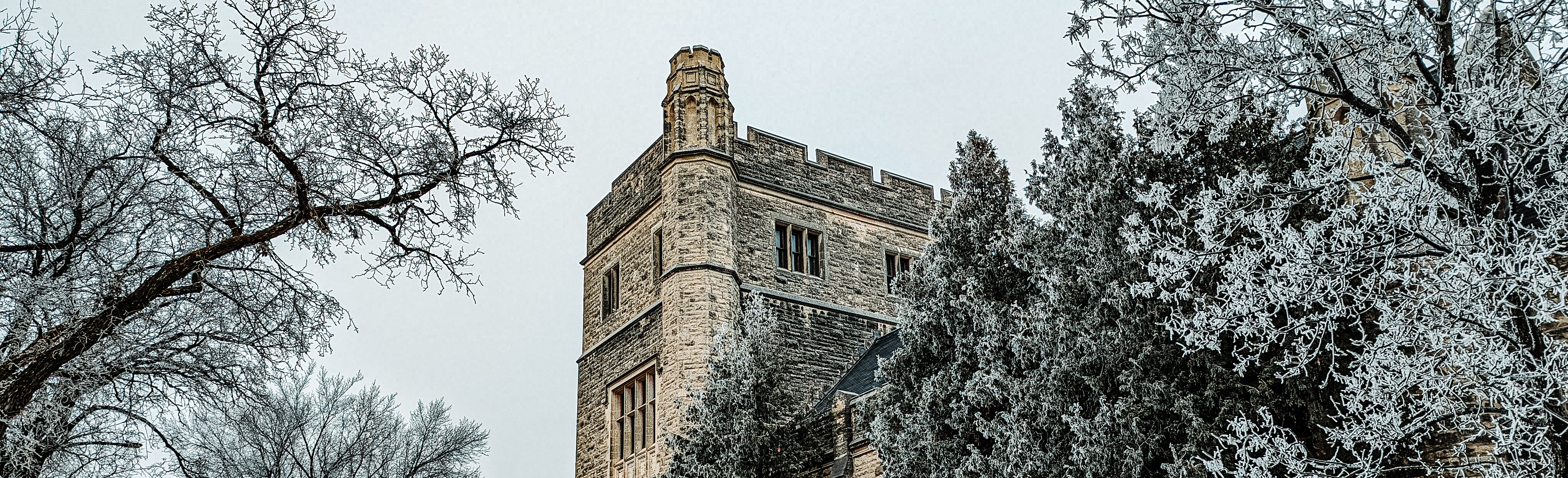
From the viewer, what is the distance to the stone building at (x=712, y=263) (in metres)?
18.3

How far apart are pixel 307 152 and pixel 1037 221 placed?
7630 millimetres

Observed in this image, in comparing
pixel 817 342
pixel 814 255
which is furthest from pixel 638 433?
pixel 814 255

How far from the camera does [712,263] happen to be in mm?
18297

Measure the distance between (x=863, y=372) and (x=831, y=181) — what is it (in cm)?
476

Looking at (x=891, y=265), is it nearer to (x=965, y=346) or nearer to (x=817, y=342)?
(x=817, y=342)

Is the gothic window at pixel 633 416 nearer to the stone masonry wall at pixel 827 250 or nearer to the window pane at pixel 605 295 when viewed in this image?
the window pane at pixel 605 295

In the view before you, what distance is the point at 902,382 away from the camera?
38.8 ft

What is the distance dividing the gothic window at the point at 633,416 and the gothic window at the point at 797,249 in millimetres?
3191

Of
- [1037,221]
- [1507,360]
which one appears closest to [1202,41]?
[1507,360]

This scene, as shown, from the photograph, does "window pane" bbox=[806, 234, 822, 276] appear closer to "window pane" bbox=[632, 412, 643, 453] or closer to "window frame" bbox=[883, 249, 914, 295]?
"window frame" bbox=[883, 249, 914, 295]

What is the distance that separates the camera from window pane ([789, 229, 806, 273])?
792 inches

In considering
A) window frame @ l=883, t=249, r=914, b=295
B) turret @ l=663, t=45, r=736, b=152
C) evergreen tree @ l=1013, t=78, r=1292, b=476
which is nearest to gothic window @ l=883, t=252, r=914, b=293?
window frame @ l=883, t=249, r=914, b=295

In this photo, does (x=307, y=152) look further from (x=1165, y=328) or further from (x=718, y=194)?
(x=718, y=194)

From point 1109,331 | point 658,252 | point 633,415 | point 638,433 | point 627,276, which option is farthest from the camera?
point 627,276
